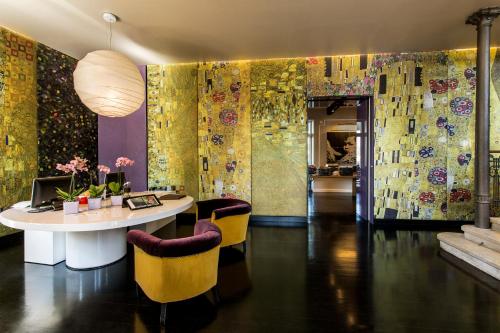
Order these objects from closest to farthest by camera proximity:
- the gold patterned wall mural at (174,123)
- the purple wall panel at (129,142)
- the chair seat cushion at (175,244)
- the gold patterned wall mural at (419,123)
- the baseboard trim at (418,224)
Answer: the chair seat cushion at (175,244) → the gold patterned wall mural at (419,123) → the baseboard trim at (418,224) → the gold patterned wall mural at (174,123) → the purple wall panel at (129,142)

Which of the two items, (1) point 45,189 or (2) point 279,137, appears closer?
(1) point 45,189

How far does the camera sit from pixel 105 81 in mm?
2613

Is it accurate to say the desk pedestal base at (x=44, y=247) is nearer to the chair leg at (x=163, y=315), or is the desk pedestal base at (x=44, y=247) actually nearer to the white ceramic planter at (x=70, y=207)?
the white ceramic planter at (x=70, y=207)

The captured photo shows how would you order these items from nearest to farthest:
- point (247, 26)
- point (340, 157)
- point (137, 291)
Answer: point (137, 291), point (247, 26), point (340, 157)

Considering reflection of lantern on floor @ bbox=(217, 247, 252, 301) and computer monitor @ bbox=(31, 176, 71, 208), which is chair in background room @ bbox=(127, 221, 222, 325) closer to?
reflection of lantern on floor @ bbox=(217, 247, 252, 301)

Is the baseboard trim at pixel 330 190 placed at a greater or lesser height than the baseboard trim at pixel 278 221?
greater

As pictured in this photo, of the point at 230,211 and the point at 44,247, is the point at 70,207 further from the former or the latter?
the point at 230,211

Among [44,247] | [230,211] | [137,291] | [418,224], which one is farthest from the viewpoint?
[418,224]

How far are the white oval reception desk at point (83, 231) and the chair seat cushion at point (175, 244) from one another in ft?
1.03

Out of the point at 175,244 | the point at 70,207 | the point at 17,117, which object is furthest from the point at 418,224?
the point at 17,117

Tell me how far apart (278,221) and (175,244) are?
337 centimetres

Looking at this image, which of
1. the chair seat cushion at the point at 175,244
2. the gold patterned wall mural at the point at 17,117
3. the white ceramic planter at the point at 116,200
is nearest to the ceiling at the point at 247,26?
the gold patterned wall mural at the point at 17,117

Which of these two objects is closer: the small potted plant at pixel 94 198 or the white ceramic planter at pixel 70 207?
the white ceramic planter at pixel 70 207

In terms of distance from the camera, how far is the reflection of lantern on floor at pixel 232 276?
8.20 ft
